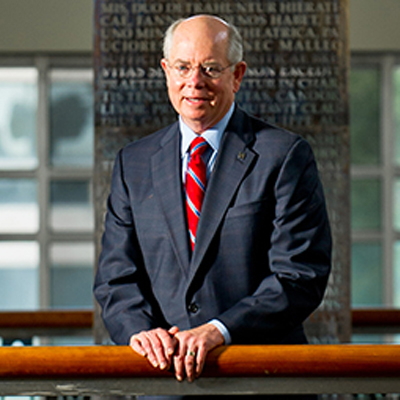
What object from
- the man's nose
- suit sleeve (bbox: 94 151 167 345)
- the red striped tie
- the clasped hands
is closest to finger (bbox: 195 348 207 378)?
the clasped hands

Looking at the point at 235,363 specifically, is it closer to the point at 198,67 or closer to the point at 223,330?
the point at 223,330

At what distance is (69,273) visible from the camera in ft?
19.2

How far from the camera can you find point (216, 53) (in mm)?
1712

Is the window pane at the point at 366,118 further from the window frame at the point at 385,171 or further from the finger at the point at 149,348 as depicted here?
the finger at the point at 149,348

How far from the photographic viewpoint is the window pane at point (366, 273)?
584cm

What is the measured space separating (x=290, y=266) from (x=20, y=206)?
15.1ft

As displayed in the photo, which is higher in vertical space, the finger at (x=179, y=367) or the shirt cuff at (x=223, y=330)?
the shirt cuff at (x=223, y=330)

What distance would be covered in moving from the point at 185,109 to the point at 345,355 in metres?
0.74

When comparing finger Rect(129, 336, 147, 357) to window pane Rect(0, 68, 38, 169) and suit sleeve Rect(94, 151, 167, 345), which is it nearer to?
suit sleeve Rect(94, 151, 167, 345)

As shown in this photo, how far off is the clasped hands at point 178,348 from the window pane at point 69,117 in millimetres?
4518

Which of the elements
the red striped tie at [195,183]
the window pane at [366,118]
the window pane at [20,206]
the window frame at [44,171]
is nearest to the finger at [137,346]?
the red striped tie at [195,183]

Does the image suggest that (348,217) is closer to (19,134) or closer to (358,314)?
(358,314)

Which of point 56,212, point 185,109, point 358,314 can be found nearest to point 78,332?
point 358,314

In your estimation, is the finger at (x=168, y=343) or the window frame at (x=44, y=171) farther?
the window frame at (x=44, y=171)
